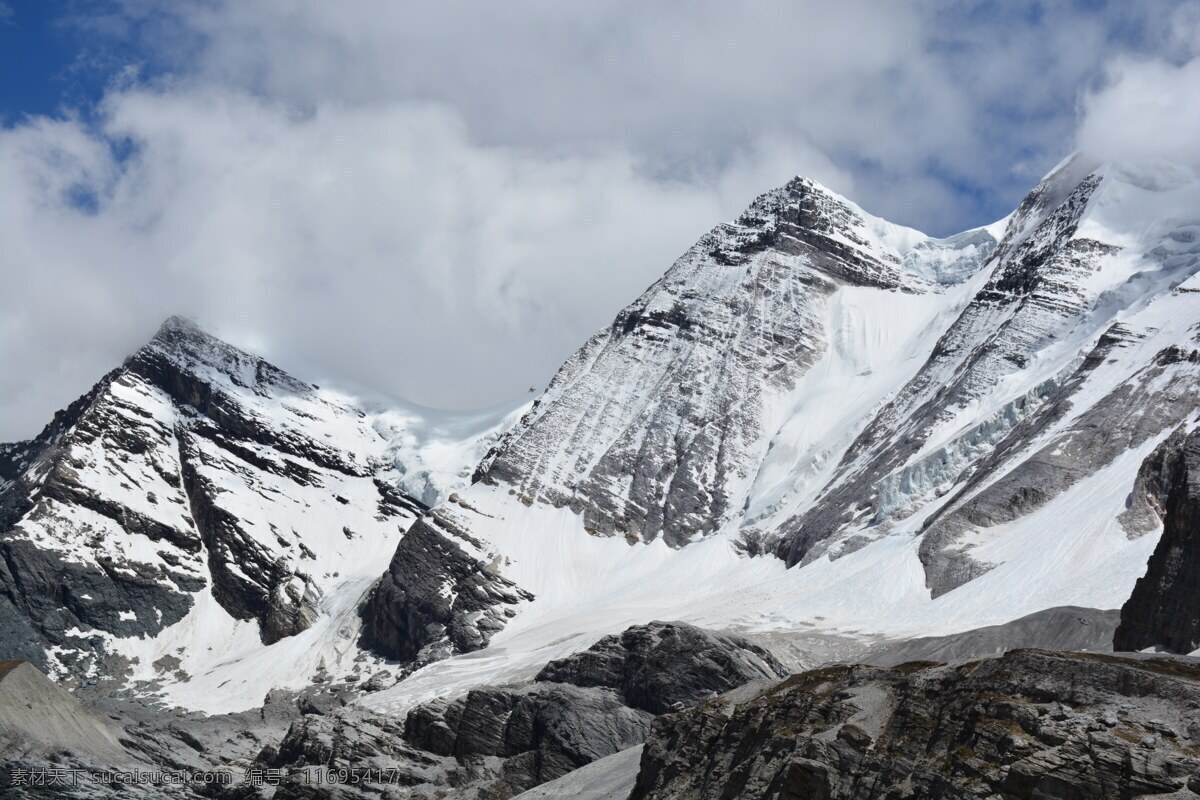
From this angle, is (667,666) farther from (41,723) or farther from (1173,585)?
(41,723)

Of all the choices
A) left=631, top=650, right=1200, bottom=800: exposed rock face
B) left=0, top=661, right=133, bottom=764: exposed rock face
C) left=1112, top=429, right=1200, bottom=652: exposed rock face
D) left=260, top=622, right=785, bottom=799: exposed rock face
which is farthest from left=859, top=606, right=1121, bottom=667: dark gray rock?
left=0, top=661, right=133, bottom=764: exposed rock face

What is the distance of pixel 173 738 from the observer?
153 meters

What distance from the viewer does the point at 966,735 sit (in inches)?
2021

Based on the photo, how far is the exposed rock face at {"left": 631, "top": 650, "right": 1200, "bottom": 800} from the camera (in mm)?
43781

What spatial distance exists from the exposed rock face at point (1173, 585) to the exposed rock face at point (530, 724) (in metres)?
33.8

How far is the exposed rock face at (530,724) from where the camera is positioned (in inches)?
4355

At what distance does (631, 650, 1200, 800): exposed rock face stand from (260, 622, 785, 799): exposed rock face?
39069 mm

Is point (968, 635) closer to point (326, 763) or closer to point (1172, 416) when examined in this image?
point (1172, 416)

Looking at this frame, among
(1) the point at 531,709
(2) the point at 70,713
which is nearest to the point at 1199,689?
(1) the point at 531,709

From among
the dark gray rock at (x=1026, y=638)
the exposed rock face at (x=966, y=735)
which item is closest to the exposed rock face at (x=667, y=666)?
the dark gray rock at (x=1026, y=638)

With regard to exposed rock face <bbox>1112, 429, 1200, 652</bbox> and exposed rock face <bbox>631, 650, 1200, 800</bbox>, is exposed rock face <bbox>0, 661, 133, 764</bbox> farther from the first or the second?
exposed rock face <bbox>1112, 429, 1200, 652</bbox>

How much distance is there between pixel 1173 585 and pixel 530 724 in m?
47.4

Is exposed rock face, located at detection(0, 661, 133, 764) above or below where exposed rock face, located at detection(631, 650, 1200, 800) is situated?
above

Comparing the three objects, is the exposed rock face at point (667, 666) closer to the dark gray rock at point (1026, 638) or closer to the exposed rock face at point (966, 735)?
the dark gray rock at point (1026, 638)
